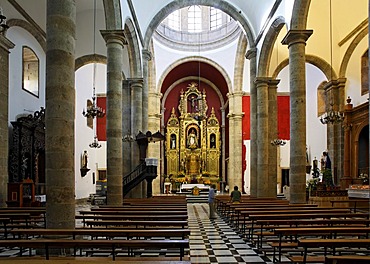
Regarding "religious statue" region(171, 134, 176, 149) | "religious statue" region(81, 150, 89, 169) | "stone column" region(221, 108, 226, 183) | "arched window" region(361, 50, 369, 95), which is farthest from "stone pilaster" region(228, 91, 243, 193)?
"arched window" region(361, 50, 369, 95)

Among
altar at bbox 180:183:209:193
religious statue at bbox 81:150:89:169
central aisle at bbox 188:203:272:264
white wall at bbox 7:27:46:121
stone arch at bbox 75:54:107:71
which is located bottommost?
altar at bbox 180:183:209:193

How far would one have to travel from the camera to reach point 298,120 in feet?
44.8

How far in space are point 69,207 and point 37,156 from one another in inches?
424

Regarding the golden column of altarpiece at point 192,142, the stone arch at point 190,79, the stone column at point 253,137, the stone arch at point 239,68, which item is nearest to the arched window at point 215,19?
the stone arch at point 239,68

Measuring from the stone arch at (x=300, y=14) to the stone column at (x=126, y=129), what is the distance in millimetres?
8970

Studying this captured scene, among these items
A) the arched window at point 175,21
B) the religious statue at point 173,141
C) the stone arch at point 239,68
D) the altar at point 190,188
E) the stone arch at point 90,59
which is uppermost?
the arched window at point 175,21

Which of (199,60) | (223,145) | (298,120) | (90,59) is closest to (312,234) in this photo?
(298,120)

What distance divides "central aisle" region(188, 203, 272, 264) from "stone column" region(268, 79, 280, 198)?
23.0 ft

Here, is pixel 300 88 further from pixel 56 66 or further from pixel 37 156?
pixel 37 156

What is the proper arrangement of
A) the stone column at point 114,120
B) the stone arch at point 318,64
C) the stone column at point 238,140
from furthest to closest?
the stone column at point 238,140
the stone arch at point 318,64
the stone column at point 114,120

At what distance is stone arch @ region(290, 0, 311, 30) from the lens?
14.0 metres

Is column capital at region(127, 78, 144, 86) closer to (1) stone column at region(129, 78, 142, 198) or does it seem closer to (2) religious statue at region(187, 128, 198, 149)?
(1) stone column at region(129, 78, 142, 198)

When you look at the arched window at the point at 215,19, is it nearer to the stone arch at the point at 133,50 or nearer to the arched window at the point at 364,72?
Answer: the stone arch at the point at 133,50

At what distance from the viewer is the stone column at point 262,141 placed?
19.1m
